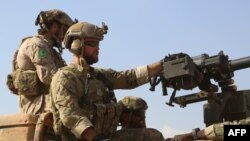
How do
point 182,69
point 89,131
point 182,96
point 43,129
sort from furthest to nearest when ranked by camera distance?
point 182,96, point 182,69, point 43,129, point 89,131

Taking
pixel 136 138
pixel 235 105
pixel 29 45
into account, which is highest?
pixel 29 45

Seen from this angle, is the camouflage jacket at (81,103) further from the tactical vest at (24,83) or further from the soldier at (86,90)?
the tactical vest at (24,83)

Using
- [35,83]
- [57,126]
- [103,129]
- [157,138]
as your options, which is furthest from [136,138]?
[35,83]

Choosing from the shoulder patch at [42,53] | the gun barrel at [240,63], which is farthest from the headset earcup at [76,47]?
the gun barrel at [240,63]

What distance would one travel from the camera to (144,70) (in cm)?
601

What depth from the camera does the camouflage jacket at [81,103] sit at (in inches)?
196

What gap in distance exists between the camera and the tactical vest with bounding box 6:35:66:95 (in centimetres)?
680

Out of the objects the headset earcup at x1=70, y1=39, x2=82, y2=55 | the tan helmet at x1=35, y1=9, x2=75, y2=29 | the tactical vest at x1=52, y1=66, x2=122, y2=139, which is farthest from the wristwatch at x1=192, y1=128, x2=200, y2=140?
the tan helmet at x1=35, y1=9, x2=75, y2=29

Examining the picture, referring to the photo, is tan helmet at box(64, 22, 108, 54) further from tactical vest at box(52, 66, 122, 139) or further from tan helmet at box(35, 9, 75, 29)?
tan helmet at box(35, 9, 75, 29)

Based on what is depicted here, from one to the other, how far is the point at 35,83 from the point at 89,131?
2.12 m

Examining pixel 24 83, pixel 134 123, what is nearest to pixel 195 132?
pixel 134 123

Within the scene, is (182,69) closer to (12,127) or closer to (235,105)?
(235,105)

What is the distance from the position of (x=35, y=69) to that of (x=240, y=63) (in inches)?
107

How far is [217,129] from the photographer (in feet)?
18.6
